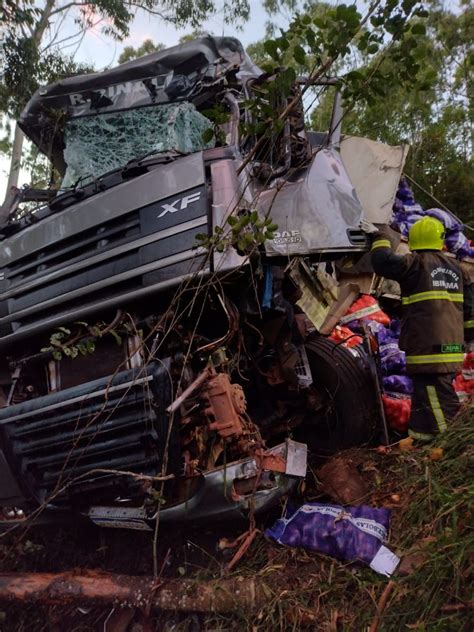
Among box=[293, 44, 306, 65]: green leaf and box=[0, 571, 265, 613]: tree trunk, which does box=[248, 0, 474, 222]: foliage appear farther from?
box=[0, 571, 265, 613]: tree trunk

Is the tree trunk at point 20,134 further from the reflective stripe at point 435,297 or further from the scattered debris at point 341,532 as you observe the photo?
the scattered debris at point 341,532

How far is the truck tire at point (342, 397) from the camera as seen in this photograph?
3.60 meters

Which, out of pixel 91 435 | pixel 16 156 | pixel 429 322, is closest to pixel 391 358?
pixel 429 322

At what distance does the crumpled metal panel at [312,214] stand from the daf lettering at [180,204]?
34 centimetres

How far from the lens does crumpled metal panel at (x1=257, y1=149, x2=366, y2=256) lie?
291cm

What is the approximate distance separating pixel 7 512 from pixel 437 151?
34.4 feet

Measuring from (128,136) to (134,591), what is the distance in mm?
2738

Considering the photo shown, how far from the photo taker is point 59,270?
10.4 feet

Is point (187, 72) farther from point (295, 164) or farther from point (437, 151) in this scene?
point (437, 151)

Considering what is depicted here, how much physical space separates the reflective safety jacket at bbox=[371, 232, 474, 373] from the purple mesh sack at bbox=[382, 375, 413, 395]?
0.39 m

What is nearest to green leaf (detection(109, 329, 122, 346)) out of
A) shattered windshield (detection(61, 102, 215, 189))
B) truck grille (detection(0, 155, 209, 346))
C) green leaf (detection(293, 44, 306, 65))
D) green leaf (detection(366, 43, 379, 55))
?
truck grille (detection(0, 155, 209, 346))

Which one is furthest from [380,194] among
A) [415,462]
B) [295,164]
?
[415,462]

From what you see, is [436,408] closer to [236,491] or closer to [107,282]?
[236,491]

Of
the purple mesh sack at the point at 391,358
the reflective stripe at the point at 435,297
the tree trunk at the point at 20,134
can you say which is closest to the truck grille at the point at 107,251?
the reflective stripe at the point at 435,297
